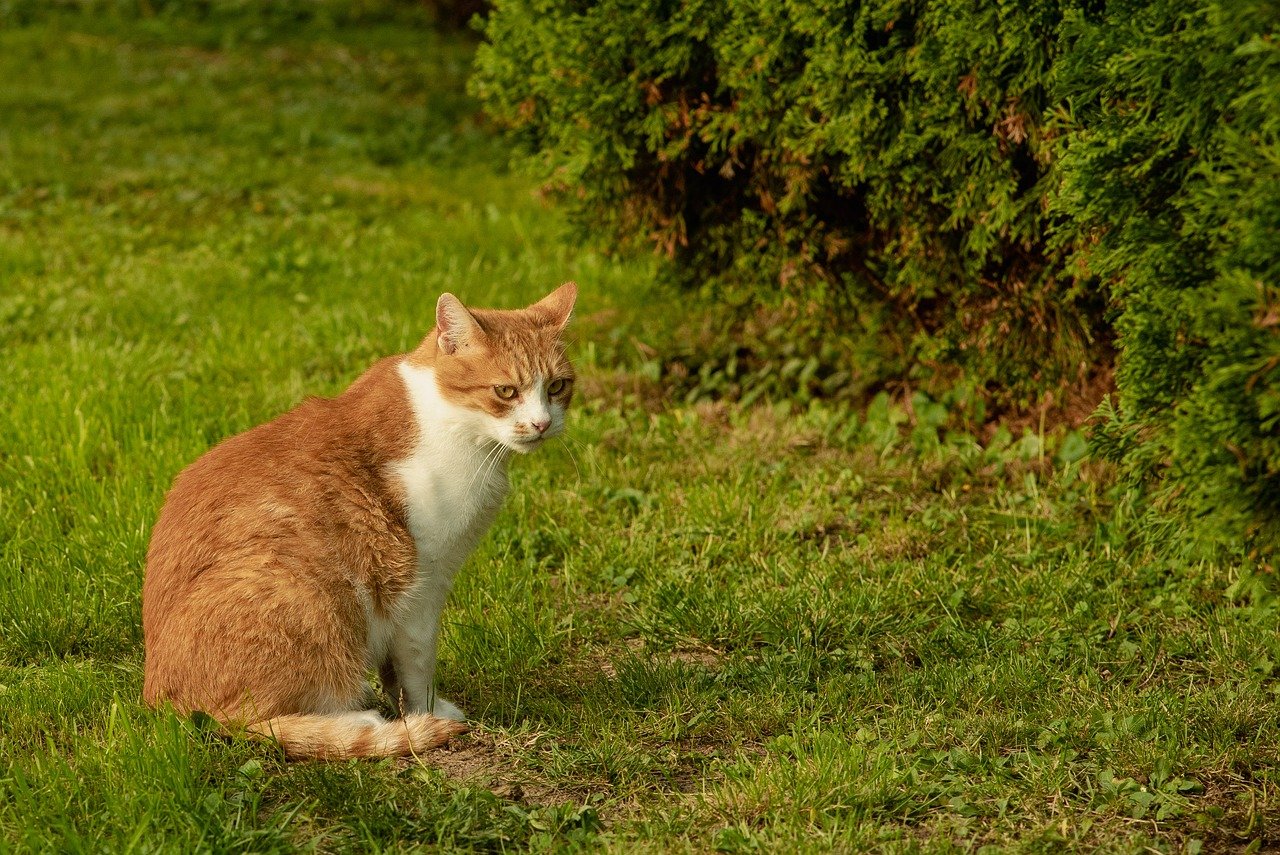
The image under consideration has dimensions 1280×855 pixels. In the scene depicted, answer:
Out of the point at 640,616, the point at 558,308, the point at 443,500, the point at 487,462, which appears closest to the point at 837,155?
the point at 558,308

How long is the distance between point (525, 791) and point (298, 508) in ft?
3.08

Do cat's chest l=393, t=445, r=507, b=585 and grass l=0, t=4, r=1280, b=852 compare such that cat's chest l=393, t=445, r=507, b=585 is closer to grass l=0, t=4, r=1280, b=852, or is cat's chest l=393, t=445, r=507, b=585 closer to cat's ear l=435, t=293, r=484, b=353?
cat's ear l=435, t=293, r=484, b=353

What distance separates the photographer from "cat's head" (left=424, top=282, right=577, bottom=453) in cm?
361

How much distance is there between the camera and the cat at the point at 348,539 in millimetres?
3246

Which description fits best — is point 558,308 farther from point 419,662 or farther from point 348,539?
point 419,662

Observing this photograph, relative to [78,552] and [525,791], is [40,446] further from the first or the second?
[525,791]

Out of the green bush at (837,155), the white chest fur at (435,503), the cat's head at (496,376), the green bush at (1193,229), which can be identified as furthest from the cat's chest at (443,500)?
the green bush at (837,155)

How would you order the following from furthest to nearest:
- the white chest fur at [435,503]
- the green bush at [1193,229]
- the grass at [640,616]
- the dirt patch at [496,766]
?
1. the white chest fur at [435,503]
2. the dirt patch at [496,766]
3. the grass at [640,616]
4. the green bush at [1193,229]

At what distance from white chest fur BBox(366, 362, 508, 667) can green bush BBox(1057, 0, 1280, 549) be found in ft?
5.64

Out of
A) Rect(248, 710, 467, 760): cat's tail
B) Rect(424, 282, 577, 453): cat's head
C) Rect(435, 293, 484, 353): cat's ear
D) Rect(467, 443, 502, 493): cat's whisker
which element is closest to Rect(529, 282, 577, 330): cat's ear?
Rect(424, 282, 577, 453): cat's head

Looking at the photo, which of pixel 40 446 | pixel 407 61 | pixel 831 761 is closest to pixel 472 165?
pixel 407 61

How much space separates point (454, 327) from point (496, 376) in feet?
0.65

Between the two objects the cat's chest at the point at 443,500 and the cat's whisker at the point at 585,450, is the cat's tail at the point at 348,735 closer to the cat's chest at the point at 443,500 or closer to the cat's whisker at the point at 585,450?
the cat's chest at the point at 443,500

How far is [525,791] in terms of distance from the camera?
3227 mm
